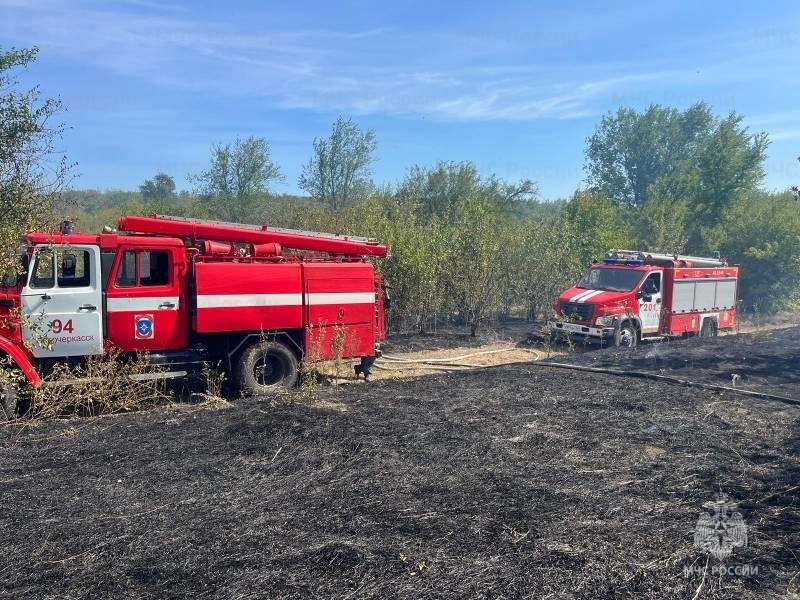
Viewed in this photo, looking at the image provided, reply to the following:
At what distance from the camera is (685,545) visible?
445 centimetres

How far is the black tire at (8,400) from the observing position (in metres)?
7.89

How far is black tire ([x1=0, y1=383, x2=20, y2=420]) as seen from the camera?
7.89 meters

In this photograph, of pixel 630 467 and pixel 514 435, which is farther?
pixel 514 435

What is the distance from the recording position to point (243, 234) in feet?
33.3

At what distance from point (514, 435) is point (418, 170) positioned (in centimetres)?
2684

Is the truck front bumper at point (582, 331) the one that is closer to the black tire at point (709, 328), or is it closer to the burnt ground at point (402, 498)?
the black tire at point (709, 328)

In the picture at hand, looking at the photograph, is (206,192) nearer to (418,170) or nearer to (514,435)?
(418,170)

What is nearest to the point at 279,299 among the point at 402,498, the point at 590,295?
the point at 402,498

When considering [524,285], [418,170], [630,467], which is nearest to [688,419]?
[630,467]

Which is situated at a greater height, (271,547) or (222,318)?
(222,318)

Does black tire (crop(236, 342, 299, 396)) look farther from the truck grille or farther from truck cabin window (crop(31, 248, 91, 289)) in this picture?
the truck grille

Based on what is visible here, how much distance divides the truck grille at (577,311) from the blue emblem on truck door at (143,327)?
11.1m

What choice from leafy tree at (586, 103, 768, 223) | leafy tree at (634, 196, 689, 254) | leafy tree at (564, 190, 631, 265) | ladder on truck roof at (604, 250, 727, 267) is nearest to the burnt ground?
ladder on truck roof at (604, 250, 727, 267)

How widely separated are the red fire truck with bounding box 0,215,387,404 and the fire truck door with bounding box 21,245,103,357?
14 millimetres
